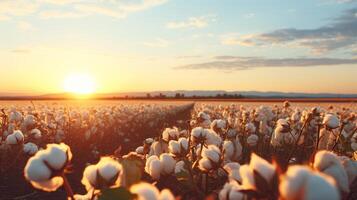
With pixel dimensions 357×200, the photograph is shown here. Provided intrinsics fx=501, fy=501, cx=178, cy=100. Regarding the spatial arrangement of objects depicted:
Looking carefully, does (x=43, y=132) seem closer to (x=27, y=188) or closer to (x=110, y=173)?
(x=27, y=188)

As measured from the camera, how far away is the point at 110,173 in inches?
84.7

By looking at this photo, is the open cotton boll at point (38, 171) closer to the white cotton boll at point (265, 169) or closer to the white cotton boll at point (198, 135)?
the white cotton boll at point (265, 169)

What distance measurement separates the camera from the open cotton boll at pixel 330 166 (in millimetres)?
1865

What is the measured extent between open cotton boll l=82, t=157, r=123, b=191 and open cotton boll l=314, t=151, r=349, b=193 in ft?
2.76

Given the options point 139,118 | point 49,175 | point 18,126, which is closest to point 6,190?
point 18,126

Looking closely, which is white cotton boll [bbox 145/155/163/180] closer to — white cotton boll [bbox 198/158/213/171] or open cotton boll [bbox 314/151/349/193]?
white cotton boll [bbox 198/158/213/171]

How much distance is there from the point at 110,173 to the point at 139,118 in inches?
655

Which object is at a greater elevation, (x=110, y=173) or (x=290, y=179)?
(x=290, y=179)

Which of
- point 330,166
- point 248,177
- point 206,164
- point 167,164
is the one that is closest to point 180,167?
point 167,164

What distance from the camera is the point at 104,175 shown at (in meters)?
2.15

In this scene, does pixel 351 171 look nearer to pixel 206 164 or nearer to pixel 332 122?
pixel 206 164

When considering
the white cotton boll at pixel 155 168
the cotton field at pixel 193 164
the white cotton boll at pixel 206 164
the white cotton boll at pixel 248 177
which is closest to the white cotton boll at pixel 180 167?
the cotton field at pixel 193 164

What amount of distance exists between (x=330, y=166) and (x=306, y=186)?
75 cm

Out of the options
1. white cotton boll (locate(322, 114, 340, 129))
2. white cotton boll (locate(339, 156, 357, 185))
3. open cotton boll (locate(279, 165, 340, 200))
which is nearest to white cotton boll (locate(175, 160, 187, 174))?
white cotton boll (locate(322, 114, 340, 129))
